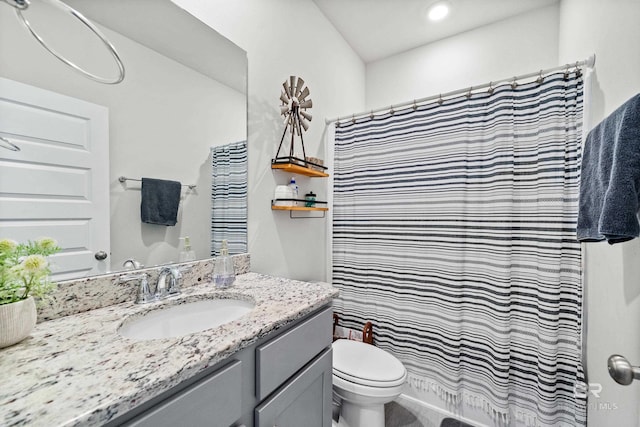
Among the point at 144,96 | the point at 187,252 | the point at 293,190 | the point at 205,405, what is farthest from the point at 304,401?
the point at 144,96

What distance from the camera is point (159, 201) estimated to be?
1.03 m

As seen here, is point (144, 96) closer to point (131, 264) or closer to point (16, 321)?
point (131, 264)

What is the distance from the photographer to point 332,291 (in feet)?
3.45

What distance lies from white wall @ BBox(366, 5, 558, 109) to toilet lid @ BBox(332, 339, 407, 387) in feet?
6.97

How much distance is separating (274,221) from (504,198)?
50.6 inches

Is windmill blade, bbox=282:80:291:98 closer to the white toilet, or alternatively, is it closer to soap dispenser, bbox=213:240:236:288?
soap dispenser, bbox=213:240:236:288

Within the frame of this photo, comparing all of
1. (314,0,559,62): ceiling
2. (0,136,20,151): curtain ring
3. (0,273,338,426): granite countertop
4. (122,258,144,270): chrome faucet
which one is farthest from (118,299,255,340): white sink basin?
(314,0,559,62): ceiling

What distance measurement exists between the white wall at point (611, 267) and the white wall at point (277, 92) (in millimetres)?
1458

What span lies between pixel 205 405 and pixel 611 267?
4.80 feet

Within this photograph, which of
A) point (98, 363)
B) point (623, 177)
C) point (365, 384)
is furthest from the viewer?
point (365, 384)

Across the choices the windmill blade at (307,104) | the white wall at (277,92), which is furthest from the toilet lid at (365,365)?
the windmill blade at (307,104)

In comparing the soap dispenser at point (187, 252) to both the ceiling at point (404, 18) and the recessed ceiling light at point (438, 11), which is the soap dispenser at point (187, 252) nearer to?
the ceiling at point (404, 18)

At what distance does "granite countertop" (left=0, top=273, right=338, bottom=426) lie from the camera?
1.37 feet

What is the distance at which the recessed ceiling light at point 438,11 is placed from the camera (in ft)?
6.05
